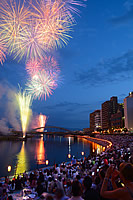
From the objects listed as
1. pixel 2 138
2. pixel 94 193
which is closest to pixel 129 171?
pixel 94 193

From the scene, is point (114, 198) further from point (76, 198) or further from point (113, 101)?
point (113, 101)

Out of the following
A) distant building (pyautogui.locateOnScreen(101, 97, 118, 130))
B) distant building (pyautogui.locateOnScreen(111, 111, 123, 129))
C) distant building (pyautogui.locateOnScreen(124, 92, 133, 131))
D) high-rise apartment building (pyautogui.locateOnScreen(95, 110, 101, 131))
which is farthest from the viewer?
high-rise apartment building (pyautogui.locateOnScreen(95, 110, 101, 131))

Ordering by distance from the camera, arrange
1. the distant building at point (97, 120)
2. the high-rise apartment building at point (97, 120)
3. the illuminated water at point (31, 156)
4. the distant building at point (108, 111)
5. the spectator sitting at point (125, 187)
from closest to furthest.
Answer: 1. the spectator sitting at point (125, 187)
2. the illuminated water at point (31, 156)
3. the distant building at point (108, 111)
4. the distant building at point (97, 120)
5. the high-rise apartment building at point (97, 120)

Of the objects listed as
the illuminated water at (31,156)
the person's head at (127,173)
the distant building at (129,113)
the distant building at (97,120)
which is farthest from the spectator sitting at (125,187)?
the distant building at (97,120)

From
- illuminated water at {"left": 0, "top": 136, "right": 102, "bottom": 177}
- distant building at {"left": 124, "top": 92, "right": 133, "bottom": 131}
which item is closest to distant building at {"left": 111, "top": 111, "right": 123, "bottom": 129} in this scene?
distant building at {"left": 124, "top": 92, "right": 133, "bottom": 131}

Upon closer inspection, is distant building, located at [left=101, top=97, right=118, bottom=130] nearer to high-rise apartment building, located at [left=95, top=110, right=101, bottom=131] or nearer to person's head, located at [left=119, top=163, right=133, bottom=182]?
high-rise apartment building, located at [left=95, top=110, right=101, bottom=131]

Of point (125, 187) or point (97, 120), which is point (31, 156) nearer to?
point (125, 187)

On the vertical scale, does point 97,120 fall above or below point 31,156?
above

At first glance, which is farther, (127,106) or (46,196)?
(127,106)

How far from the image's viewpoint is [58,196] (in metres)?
2.88

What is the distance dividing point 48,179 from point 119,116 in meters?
107

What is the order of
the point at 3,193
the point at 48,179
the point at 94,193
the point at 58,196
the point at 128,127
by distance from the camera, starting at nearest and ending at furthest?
the point at 94,193 < the point at 58,196 < the point at 3,193 < the point at 48,179 < the point at 128,127

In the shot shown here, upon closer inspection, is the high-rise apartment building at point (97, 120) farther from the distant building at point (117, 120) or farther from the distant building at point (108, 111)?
the distant building at point (117, 120)

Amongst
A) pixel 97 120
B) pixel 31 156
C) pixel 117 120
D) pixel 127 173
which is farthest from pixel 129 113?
pixel 97 120
